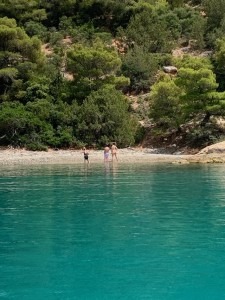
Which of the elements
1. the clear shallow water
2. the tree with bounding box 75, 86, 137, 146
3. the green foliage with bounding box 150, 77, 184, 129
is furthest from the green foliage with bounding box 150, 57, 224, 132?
the clear shallow water

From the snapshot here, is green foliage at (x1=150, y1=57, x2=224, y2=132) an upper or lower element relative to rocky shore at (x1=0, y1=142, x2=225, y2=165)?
upper

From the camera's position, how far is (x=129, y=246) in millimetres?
13055

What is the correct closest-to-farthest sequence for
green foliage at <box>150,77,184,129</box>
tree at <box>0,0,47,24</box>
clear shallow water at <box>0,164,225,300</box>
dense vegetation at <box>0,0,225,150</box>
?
clear shallow water at <box>0,164,225,300</box>
dense vegetation at <box>0,0,225,150</box>
green foliage at <box>150,77,184,129</box>
tree at <box>0,0,47,24</box>

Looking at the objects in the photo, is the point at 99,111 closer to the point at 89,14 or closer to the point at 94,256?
the point at 89,14

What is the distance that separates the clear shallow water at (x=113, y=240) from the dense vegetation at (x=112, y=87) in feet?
76.1

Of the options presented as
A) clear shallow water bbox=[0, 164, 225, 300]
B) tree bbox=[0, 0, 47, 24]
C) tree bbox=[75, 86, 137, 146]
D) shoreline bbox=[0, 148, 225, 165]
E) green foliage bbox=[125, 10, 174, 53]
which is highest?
tree bbox=[0, 0, 47, 24]

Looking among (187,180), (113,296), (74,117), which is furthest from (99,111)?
(113,296)

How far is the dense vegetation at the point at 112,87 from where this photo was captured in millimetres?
48594

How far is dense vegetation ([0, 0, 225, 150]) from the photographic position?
4859cm

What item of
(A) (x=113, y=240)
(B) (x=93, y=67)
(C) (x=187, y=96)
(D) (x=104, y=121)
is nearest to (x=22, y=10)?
(B) (x=93, y=67)

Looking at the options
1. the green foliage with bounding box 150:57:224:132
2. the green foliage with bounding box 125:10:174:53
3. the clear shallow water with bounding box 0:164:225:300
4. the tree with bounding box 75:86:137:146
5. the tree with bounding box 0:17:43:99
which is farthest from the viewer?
the green foliage with bounding box 125:10:174:53

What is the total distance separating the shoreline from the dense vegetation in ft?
4.34

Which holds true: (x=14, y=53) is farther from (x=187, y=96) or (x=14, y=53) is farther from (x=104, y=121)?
(x=187, y=96)

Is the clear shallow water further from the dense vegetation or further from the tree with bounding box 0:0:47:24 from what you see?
the tree with bounding box 0:0:47:24
